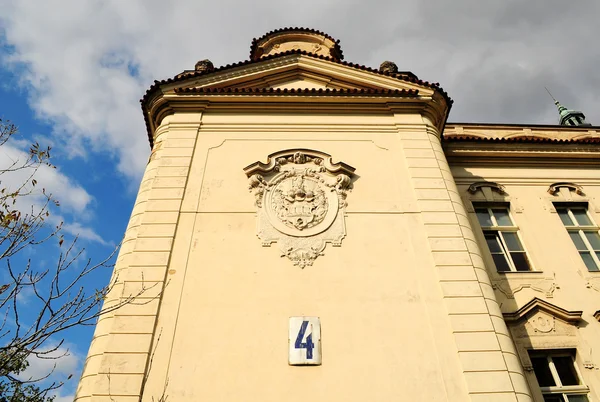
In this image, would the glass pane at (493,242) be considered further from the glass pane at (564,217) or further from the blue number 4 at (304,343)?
the blue number 4 at (304,343)

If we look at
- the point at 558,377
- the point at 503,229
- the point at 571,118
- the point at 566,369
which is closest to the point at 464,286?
the point at 558,377

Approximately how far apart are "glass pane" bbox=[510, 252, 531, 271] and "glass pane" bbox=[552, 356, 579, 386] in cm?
201

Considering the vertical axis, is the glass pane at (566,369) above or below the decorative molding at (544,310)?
below

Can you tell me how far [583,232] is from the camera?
10484 millimetres

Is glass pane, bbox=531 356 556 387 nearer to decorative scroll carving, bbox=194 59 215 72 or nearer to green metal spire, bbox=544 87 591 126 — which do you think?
decorative scroll carving, bbox=194 59 215 72

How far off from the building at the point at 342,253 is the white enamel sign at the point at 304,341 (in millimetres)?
32

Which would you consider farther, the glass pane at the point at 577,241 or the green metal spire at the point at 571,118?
the green metal spire at the point at 571,118

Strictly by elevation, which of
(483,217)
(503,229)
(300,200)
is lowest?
(300,200)

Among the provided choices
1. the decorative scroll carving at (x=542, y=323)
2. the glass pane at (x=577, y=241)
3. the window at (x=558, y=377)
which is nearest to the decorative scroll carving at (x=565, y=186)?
the glass pane at (x=577, y=241)

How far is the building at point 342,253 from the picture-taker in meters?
6.63

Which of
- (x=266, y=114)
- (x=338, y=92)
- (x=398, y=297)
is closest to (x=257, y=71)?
(x=266, y=114)

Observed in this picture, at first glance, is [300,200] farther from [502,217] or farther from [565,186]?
[565,186]

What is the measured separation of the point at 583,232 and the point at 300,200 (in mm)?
7299

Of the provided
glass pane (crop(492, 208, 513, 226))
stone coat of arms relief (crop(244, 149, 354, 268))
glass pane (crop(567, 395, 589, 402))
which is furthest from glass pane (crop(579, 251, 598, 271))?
stone coat of arms relief (crop(244, 149, 354, 268))
